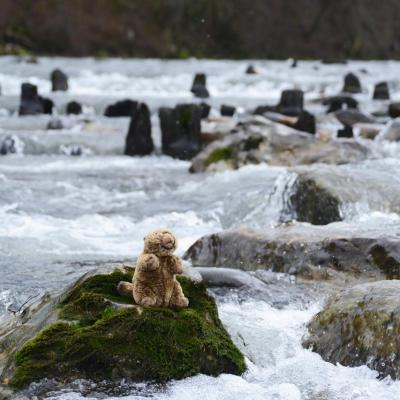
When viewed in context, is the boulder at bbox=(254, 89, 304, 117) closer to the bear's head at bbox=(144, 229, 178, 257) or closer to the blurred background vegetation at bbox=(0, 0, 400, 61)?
the bear's head at bbox=(144, 229, 178, 257)

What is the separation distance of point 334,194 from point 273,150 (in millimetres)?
4491

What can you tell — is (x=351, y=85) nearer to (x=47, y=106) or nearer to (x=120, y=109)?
(x=120, y=109)

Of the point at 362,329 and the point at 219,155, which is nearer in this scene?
the point at 362,329

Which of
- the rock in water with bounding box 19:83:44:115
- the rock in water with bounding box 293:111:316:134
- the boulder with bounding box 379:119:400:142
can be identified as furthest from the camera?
the rock in water with bounding box 19:83:44:115

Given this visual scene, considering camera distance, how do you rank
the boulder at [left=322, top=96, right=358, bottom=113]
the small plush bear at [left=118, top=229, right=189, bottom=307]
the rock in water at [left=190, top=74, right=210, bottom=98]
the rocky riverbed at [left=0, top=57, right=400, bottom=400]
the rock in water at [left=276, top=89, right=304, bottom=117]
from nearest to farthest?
the small plush bear at [left=118, top=229, right=189, bottom=307] < the rocky riverbed at [left=0, top=57, right=400, bottom=400] < the rock in water at [left=276, top=89, right=304, bottom=117] < the boulder at [left=322, top=96, right=358, bottom=113] < the rock in water at [left=190, top=74, right=210, bottom=98]

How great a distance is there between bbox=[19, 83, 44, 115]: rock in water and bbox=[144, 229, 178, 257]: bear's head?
63.5 feet

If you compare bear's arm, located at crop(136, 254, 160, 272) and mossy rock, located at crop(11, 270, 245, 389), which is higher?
bear's arm, located at crop(136, 254, 160, 272)

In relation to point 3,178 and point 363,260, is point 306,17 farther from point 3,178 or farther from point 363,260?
point 363,260

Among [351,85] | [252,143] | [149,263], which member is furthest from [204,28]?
[149,263]

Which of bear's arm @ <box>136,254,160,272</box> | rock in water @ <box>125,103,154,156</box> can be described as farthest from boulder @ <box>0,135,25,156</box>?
bear's arm @ <box>136,254,160,272</box>

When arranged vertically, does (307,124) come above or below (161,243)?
below

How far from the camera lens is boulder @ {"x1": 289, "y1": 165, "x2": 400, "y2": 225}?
9.75m

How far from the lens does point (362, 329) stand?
5.20 meters

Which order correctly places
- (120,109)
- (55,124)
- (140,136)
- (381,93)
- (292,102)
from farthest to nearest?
(381,93)
(120,109)
(292,102)
(55,124)
(140,136)
